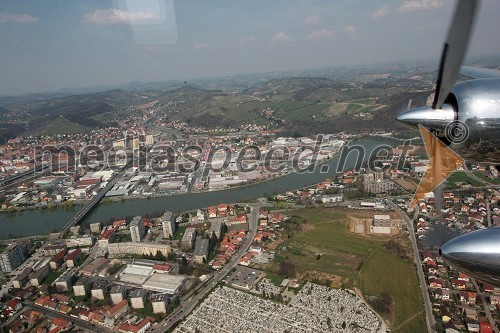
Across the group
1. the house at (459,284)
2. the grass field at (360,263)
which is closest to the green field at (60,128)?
the grass field at (360,263)

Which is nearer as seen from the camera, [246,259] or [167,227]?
[246,259]

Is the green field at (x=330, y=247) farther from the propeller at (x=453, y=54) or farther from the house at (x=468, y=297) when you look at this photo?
the propeller at (x=453, y=54)

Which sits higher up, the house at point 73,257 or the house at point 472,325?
the house at point 472,325

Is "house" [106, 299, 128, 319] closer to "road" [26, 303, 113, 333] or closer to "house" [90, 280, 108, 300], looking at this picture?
"road" [26, 303, 113, 333]

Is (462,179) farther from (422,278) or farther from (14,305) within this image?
(14,305)

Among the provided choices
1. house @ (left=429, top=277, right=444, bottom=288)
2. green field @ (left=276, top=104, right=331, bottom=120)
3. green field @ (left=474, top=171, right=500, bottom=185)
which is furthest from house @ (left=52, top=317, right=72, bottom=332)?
green field @ (left=276, top=104, right=331, bottom=120)
